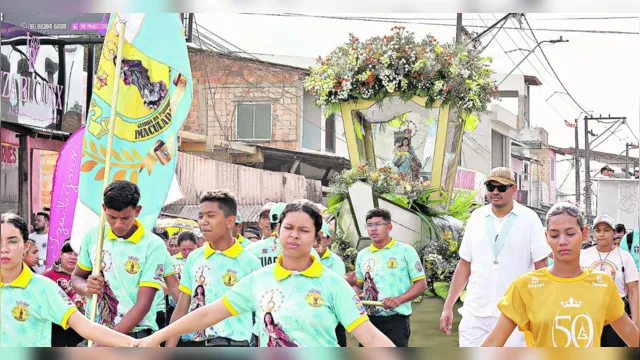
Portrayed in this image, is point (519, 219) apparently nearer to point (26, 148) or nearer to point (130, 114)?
point (130, 114)

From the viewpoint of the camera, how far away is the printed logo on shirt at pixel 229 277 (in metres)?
5.94

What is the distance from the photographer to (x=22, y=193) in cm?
1366

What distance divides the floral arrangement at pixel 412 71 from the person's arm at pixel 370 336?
19.2ft

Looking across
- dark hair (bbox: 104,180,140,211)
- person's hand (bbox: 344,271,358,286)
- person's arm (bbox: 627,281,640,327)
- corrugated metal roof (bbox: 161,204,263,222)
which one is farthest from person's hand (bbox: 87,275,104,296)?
corrugated metal roof (bbox: 161,204,263,222)

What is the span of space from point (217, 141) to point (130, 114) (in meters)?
12.2

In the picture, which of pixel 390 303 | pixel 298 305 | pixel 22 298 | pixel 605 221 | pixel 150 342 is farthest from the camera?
pixel 605 221

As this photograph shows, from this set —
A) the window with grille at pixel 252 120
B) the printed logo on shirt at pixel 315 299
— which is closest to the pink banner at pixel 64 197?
the printed logo on shirt at pixel 315 299

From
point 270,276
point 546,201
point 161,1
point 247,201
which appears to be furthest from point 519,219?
point 247,201

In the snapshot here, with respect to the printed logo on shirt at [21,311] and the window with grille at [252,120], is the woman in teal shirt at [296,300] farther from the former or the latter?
the window with grille at [252,120]

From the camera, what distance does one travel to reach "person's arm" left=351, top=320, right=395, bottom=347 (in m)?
3.96

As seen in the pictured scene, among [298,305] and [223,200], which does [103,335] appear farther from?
[223,200]

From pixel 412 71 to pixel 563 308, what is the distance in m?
5.71

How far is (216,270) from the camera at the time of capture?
19.6 ft

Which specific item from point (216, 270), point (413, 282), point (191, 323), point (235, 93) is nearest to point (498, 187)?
point (413, 282)
